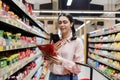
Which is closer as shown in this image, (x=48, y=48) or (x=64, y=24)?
(x=48, y=48)

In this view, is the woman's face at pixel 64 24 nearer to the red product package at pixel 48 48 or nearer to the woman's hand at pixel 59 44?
the woman's hand at pixel 59 44

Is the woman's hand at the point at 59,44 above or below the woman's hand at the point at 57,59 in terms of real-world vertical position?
above

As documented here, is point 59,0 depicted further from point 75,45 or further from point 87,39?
point 75,45

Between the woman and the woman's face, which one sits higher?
the woman's face

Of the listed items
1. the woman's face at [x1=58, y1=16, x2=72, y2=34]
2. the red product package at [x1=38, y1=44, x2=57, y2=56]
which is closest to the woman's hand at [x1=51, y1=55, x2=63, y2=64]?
the red product package at [x1=38, y1=44, x2=57, y2=56]

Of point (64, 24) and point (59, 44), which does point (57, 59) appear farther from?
point (64, 24)

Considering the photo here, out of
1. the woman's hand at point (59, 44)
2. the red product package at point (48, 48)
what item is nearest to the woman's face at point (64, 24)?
the woman's hand at point (59, 44)

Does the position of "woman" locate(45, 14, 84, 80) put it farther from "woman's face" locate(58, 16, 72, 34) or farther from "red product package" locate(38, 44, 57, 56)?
"red product package" locate(38, 44, 57, 56)

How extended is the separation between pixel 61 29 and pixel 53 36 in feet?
0.75

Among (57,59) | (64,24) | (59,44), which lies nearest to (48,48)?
(57,59)

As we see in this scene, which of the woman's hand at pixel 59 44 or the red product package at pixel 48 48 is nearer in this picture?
the red product package at pixel 48 48

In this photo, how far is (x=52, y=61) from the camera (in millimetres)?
2732

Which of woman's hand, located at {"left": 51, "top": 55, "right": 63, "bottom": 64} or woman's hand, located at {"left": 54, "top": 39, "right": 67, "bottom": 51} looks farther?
woman's hand, located at {"left": 54, "top": 39, "right": 67, "bottom": 51}

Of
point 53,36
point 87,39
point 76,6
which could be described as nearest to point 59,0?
point 76,6
